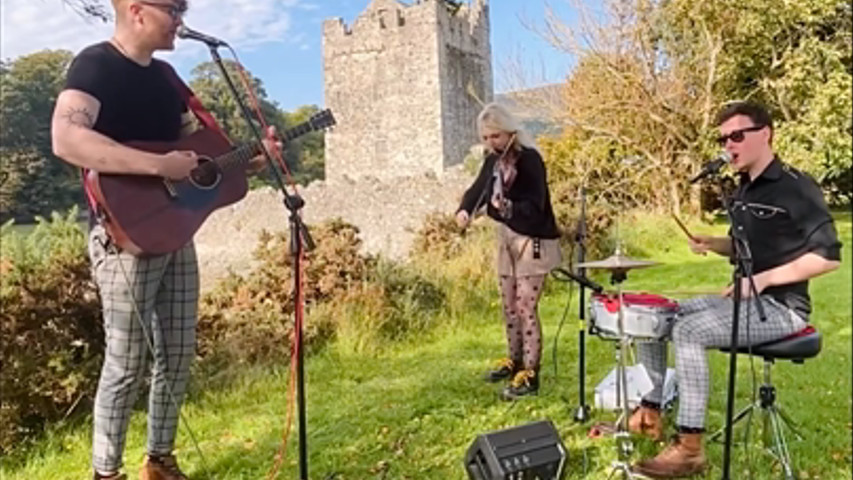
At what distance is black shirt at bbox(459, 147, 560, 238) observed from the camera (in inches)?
124

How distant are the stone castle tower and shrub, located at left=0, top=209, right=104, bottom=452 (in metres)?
1.12

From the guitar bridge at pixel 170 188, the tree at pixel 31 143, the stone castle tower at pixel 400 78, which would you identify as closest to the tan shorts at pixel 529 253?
the stone castle tower at pixel 400 78

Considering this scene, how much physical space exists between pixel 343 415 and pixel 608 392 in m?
1.06

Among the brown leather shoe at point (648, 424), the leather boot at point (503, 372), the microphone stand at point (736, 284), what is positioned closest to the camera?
the microphone stand at point (736, 284)

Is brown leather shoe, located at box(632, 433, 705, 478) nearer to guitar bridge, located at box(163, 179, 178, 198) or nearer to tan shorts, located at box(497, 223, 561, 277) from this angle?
tan shorts, located at box(497, 223, 561, 277)

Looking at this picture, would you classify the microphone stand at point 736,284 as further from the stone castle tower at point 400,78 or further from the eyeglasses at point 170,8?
the eyeglasses at point 170,8

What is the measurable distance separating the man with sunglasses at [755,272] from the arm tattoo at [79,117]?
1860mm

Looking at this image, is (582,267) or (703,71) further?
(703,71)

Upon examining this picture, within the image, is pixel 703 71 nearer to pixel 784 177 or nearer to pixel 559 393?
pixel 784 177

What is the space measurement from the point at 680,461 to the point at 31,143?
2581 mm

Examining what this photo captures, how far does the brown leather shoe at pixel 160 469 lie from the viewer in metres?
2.47

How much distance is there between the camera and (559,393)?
10.7 feet

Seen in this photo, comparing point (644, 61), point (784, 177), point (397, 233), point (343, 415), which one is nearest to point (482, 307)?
point (397, 233)

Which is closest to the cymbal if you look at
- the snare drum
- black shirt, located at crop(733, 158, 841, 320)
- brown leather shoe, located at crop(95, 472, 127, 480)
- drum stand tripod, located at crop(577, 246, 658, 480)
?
drum stand tripod, located at crop(577, 246, 658, 480)
